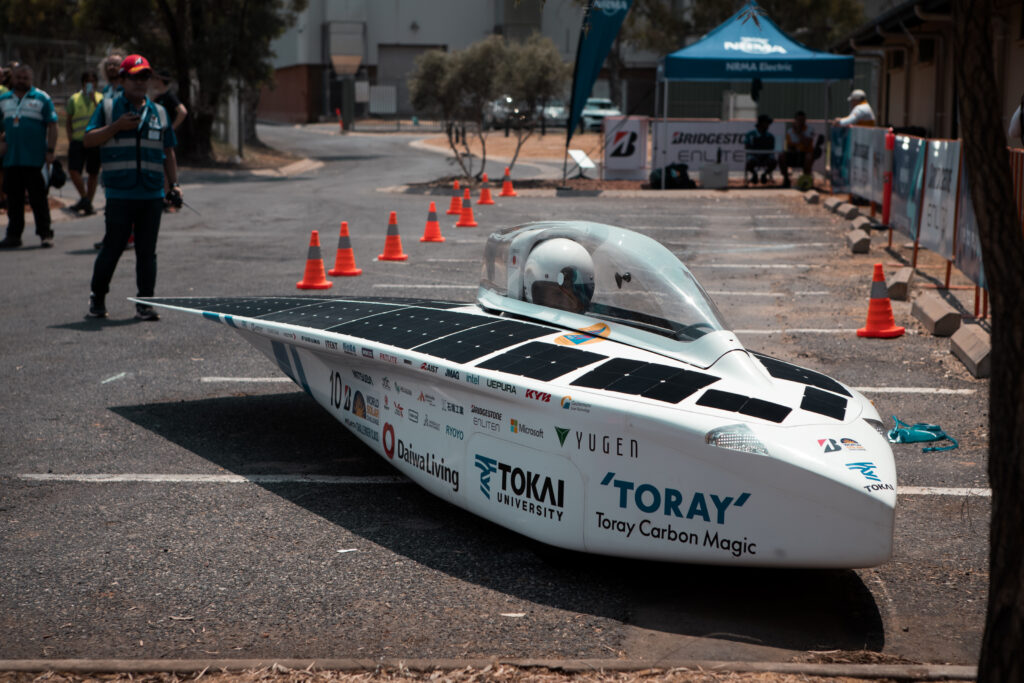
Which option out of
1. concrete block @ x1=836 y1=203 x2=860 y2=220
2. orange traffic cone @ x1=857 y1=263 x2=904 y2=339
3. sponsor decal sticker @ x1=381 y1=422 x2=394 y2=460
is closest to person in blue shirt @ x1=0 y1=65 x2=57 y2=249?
orange traffic cone @ x1=857 y1=263 x2=904 y2=339

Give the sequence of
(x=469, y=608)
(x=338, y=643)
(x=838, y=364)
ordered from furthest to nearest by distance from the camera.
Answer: (x=838, y=364) → (x=469, y=608) → (x=338, y=643)

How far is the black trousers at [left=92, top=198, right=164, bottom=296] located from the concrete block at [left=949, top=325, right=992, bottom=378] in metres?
6.57

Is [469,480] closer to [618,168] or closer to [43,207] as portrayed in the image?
[43,207]

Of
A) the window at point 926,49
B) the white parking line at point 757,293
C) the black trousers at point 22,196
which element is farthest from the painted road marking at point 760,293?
the window at point 926,49

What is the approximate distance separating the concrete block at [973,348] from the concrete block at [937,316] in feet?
1.09

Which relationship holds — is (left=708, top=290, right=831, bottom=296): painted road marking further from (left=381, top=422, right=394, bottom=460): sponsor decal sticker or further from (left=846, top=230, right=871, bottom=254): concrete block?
(left=381, top=422, right=394, bottom=460): sponsor decal sticker

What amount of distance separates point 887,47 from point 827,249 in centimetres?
1622

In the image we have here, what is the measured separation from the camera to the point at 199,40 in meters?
31.6

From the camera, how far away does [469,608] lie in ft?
14.1

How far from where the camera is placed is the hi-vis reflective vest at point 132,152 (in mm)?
9250

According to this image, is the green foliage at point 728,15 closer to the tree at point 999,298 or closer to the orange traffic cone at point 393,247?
the orange traffic cone at point 393,247

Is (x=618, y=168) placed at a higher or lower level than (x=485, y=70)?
lower

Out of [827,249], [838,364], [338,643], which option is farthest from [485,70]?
[338,643]

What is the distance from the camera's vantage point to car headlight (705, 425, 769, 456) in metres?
4.08
